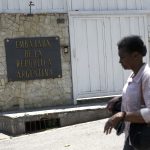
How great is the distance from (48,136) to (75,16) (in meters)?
4.03

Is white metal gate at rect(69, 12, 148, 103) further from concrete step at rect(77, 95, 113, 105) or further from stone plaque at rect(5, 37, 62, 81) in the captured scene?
stone plaque at rect(5, 37, 62, 81)

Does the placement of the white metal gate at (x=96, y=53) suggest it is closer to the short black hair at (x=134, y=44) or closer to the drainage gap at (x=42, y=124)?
the drainage gap at (x=42, y=124)

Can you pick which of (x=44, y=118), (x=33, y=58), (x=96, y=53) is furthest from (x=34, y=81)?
(x=96, y=53)

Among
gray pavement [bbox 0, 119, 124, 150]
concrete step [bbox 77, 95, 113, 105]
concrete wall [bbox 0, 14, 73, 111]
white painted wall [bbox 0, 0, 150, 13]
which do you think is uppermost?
white painted wall [bbox 0, 0, 150, 13]

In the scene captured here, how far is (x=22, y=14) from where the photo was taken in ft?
38.4

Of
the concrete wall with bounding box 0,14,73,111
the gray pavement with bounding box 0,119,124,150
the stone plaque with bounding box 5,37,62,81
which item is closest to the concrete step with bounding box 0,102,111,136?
the gray pavement with bounding box 0,119,124,150

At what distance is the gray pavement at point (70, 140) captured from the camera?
813 centimetres

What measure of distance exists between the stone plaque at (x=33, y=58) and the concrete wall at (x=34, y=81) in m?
0.11

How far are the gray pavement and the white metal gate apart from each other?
7.23 feet

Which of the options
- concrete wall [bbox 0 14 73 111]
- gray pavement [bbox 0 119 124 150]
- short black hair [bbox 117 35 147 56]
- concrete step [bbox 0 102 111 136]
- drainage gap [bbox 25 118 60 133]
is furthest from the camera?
concrete wall [bbox 0 14 73 111]

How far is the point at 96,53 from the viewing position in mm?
12461

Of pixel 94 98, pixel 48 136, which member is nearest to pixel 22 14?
pixel 94 98

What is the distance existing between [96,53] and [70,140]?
166 inches

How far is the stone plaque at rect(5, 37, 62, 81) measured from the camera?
1160cm
